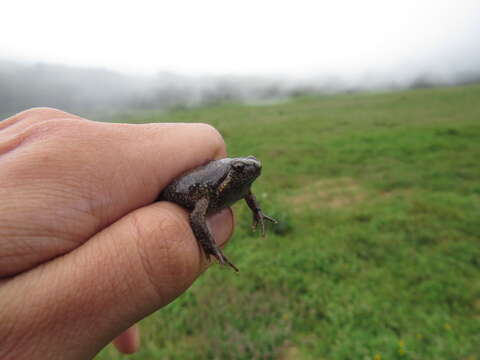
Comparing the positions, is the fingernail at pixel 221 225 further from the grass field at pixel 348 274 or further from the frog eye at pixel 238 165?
the grass field at pixel 348 274

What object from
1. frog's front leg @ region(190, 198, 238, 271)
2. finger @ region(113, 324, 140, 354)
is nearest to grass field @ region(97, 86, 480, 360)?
finger @ region(113, 324, 140, 354)

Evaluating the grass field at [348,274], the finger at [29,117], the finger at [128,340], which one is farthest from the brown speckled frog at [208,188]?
the grass field at [348,274]

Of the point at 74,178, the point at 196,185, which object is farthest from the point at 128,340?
the point at 74,178

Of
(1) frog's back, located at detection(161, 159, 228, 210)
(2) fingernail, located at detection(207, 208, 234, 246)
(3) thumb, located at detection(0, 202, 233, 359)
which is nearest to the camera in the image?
(3) thumb, located at detection(0, 202, 233, 359)

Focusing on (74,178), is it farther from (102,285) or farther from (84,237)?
(102,285)

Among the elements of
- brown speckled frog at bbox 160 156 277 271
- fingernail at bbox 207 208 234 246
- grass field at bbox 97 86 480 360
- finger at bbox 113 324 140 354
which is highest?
brown speckled frog at bbox 160 156 277 271

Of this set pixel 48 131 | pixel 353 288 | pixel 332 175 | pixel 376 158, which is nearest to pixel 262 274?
pixel 353 288

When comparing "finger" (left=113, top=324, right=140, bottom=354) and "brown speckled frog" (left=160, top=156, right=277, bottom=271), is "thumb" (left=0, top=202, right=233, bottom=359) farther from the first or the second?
"finger" (left=113, top=324, right=140, bottom=354)
